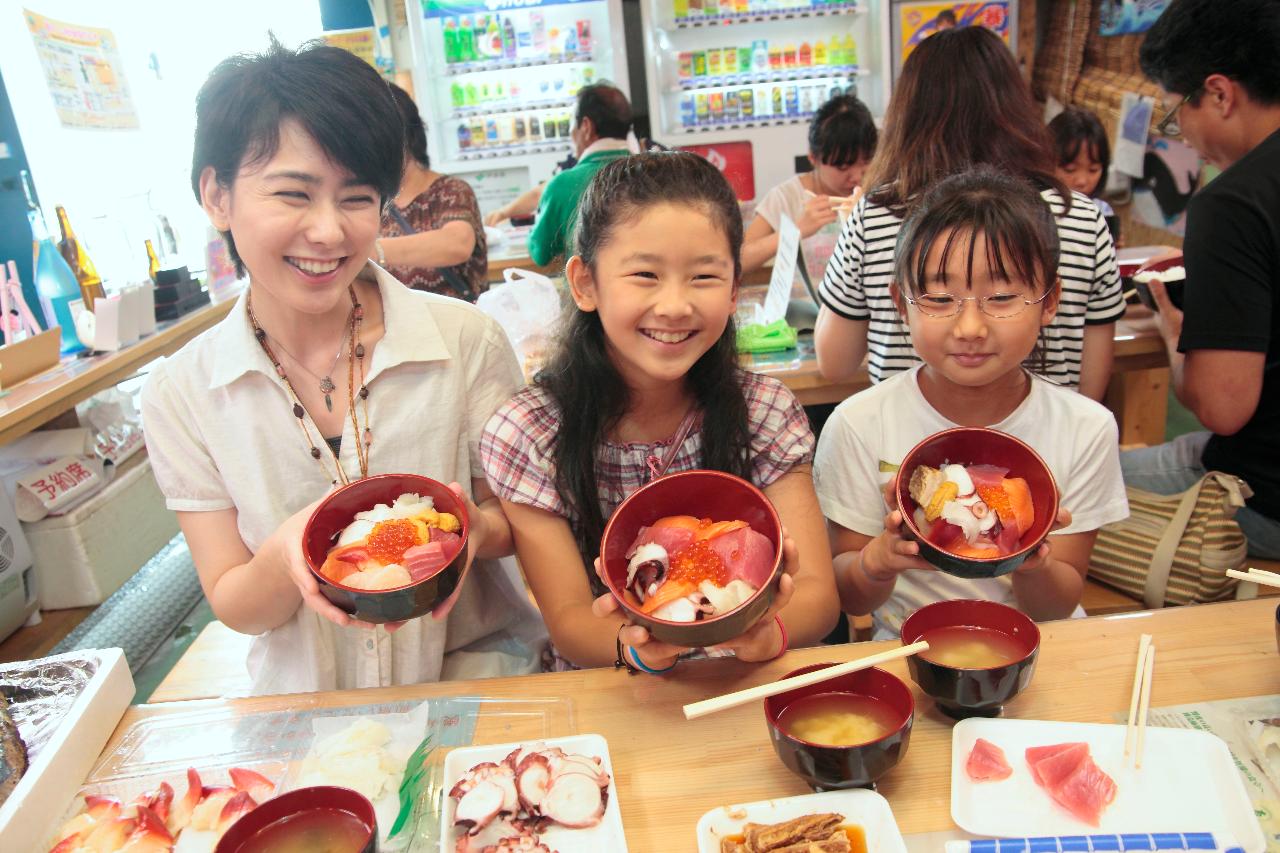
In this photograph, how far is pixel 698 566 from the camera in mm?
1081

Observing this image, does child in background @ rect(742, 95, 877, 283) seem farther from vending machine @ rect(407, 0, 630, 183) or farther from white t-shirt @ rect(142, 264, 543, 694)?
vending machine @ rect(407, 0, 630, 183)

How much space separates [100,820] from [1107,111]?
6.26 metres

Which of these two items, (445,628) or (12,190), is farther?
(12,190)

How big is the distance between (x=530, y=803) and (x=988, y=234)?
1094 millimetres

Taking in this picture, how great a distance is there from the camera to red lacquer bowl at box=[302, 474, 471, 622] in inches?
39.6

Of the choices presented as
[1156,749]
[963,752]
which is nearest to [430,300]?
[963,752]

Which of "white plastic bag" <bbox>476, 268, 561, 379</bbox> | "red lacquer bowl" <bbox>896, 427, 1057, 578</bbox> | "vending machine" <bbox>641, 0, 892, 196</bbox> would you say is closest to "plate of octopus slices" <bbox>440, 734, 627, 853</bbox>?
"red lacquer bowl" <bbox>896, 427, 1057, 578</bbox>

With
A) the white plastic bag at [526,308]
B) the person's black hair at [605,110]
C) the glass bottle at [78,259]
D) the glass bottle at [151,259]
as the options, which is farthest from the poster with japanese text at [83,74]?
the white plastic bag at [526,308]

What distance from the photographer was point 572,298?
1489mm

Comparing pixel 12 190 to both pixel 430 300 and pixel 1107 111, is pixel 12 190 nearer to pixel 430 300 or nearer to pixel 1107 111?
pixel 430 300

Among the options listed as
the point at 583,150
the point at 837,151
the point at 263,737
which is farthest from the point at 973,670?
the point at 583,150

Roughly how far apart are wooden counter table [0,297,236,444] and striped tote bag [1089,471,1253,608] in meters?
2.65

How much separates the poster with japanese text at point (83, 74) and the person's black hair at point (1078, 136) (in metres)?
4.00

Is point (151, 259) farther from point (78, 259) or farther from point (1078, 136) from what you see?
point (1078, 136)
